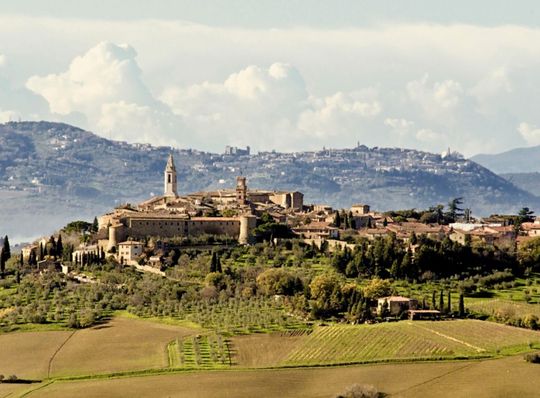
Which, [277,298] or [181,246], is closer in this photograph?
[277,298]

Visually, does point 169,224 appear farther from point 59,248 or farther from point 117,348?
point 117,348

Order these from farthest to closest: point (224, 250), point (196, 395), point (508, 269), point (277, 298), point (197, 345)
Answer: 1. point (224, 250)
2. point (508, 269)
3. point (277, 298)
4. point (197, 345)
5. point (196, 395)

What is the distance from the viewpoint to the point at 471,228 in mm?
120688

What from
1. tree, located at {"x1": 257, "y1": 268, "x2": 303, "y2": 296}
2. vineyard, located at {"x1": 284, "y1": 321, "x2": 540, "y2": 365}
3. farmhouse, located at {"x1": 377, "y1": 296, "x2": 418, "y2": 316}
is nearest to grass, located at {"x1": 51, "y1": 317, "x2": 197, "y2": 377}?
vineyard, located at {"x1": 284, "y1": 321, "x2": 540, "y2": 365}

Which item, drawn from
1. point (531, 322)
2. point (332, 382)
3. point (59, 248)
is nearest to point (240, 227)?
point (59, 248)

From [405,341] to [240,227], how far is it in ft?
121

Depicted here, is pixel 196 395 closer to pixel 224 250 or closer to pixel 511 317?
pixel 511 317

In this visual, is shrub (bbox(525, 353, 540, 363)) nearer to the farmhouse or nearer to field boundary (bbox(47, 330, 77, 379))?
the farmhouse

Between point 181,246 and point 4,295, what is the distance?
16.4m

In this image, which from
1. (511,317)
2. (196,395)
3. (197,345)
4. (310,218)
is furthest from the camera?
(310,218)

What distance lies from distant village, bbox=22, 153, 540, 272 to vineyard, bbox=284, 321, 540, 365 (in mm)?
23540

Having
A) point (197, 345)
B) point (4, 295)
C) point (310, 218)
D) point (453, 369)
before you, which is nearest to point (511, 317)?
point (453, 369)

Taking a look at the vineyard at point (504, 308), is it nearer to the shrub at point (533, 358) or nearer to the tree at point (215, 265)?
the shrub at point (533, 358)

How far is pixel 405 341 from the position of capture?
74000mm
